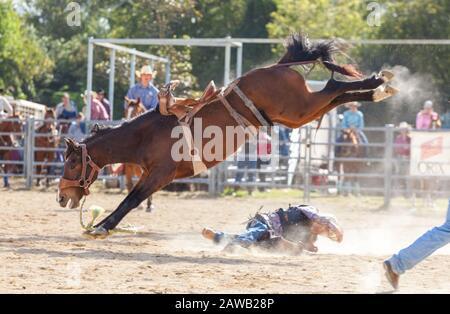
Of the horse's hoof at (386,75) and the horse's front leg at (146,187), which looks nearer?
the horse's front leg at (146,187)

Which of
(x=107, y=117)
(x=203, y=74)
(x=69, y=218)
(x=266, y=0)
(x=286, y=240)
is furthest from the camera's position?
(x=266, y=0)

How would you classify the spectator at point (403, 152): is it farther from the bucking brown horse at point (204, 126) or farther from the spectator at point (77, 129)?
the bucking brown horse at point (204, 126)

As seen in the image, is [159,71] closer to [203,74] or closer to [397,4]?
[203,74]

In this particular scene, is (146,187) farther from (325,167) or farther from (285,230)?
(325,167)

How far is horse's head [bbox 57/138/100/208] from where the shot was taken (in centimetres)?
823

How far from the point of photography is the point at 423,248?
5754 mm

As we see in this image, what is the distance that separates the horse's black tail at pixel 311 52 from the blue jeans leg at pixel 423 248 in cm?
310

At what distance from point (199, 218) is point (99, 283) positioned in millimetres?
5889

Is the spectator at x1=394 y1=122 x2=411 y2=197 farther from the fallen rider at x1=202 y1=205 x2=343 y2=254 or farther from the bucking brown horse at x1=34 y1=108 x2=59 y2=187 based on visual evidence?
the fallen rider at x1=202 y1=205 x2=343 y2=254

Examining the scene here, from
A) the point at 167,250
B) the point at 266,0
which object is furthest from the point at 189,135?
the point at 266,0

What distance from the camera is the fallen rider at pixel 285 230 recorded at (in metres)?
7.91

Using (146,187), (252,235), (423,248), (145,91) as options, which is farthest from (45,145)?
(423,248)

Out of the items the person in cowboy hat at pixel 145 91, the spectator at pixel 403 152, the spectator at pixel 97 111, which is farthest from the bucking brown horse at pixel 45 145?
the spectator at pixel 403 152

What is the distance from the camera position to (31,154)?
16.5 metres
